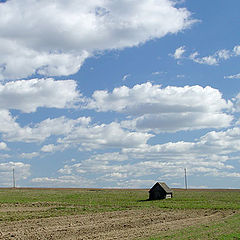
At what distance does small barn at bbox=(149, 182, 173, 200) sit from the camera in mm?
67875

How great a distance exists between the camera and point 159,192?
68438 mm

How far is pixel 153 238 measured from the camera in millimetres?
23078

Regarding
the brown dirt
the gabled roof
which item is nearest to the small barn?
the gabled roof

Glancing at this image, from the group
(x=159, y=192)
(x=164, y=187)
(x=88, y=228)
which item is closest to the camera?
(x=88, y=228)

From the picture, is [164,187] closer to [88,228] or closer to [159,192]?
[159,192]

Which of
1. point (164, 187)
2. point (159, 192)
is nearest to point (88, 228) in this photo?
point (159, 192)

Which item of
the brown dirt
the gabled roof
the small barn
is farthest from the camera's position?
the gabled roof

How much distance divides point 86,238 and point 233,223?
532 inches

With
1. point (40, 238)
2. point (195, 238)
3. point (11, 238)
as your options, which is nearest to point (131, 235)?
point (195, 238)

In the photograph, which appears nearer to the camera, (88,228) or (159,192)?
(88,228)

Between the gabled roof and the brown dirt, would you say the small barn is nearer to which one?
the gabled roof

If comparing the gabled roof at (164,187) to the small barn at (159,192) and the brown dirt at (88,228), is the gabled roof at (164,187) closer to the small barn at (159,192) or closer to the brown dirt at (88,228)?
the small barn at (159,192)

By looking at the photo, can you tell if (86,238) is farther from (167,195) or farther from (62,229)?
(167,195)

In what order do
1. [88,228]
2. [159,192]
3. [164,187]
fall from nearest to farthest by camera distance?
[88,228] → [159,192] → [164,187]
